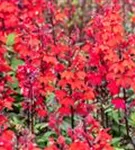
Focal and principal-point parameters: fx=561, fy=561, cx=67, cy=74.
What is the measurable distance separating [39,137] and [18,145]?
162cm

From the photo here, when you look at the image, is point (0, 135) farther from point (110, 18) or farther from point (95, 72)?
point (110, 18)

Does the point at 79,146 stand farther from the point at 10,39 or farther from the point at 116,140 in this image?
the point at 10,39

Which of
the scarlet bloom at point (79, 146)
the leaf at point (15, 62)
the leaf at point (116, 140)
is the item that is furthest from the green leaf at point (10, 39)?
the scarlet bloom at point (79, 146)

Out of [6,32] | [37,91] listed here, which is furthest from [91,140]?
[6,32]

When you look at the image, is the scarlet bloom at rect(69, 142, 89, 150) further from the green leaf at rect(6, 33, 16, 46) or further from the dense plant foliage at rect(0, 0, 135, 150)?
the green leaf at rect(6, 33, 16, 46)

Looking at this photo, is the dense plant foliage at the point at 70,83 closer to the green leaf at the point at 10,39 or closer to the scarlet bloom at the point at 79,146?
the green leaf at the point at 10,39

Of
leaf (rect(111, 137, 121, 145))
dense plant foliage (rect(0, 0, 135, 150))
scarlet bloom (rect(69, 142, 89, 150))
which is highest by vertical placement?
dense plant foliage (rect(0, 0, 135, 150))

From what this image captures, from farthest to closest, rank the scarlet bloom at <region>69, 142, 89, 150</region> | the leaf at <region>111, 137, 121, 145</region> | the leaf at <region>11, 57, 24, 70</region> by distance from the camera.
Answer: the leaf at <region>11, 57, 24, 70</region>, the leaf at <region>111, 137, 121, 145</region>, the scarlet bloom at <region>69, 142, 89, 150</region>

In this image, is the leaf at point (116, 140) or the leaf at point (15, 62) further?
the leaf at point (15, 62)

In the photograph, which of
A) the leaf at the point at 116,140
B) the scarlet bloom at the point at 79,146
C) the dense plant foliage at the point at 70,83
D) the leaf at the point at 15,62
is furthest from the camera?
the leaf at the point at 15,62

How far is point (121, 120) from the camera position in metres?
6.59

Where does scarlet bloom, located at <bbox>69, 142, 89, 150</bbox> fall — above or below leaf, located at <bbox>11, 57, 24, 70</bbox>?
below

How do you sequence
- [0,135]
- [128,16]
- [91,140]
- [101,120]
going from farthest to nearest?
[128,16] < [101,120] < [0,135] < [91,140]

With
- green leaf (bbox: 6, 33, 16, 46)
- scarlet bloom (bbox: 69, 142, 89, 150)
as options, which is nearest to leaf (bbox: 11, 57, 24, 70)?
green leaf (bbox: 6, 33, 16, 46)
